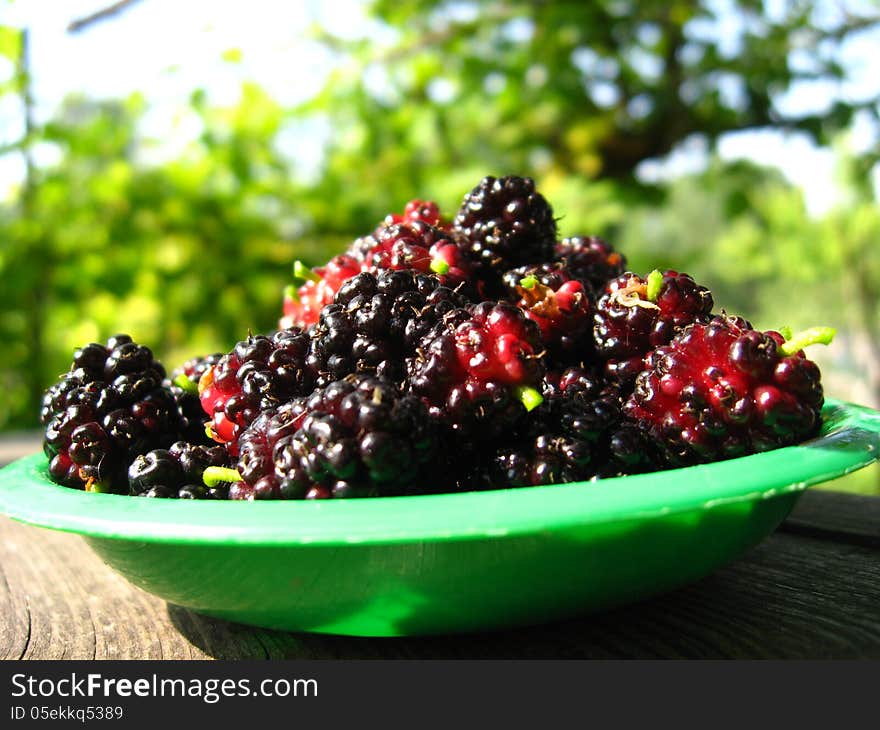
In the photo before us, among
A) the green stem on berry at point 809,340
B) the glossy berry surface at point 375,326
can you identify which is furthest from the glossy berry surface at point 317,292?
the green stem on berry at point 809,340

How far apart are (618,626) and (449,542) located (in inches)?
7.1

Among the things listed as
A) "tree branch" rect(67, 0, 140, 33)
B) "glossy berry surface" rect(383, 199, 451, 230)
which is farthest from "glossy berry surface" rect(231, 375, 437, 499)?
"tree branch" rect(67, 0, 140, 33)

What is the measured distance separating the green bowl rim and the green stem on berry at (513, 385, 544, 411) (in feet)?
0.34

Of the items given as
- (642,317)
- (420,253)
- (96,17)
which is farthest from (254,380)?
(96,17)

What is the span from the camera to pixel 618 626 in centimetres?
52

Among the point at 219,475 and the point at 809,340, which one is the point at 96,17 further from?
Result: the point at 809,340

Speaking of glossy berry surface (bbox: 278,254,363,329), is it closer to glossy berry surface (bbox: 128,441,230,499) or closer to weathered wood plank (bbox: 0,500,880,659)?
glossy berry surface (bbox: 128,441,230,499)

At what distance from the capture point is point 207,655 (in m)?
0.52

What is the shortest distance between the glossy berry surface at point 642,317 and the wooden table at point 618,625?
18 cm

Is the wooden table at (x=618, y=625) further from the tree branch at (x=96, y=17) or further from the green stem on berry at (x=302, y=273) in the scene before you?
the tree branch at (x=96, y=17)

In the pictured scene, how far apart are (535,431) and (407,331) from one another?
0.11 metres

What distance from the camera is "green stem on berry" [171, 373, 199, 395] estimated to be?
665mm

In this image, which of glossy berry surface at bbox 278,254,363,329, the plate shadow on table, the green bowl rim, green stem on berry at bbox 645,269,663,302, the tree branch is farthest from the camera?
the tree branch

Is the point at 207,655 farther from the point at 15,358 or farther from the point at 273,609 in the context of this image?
the point at 15,358
